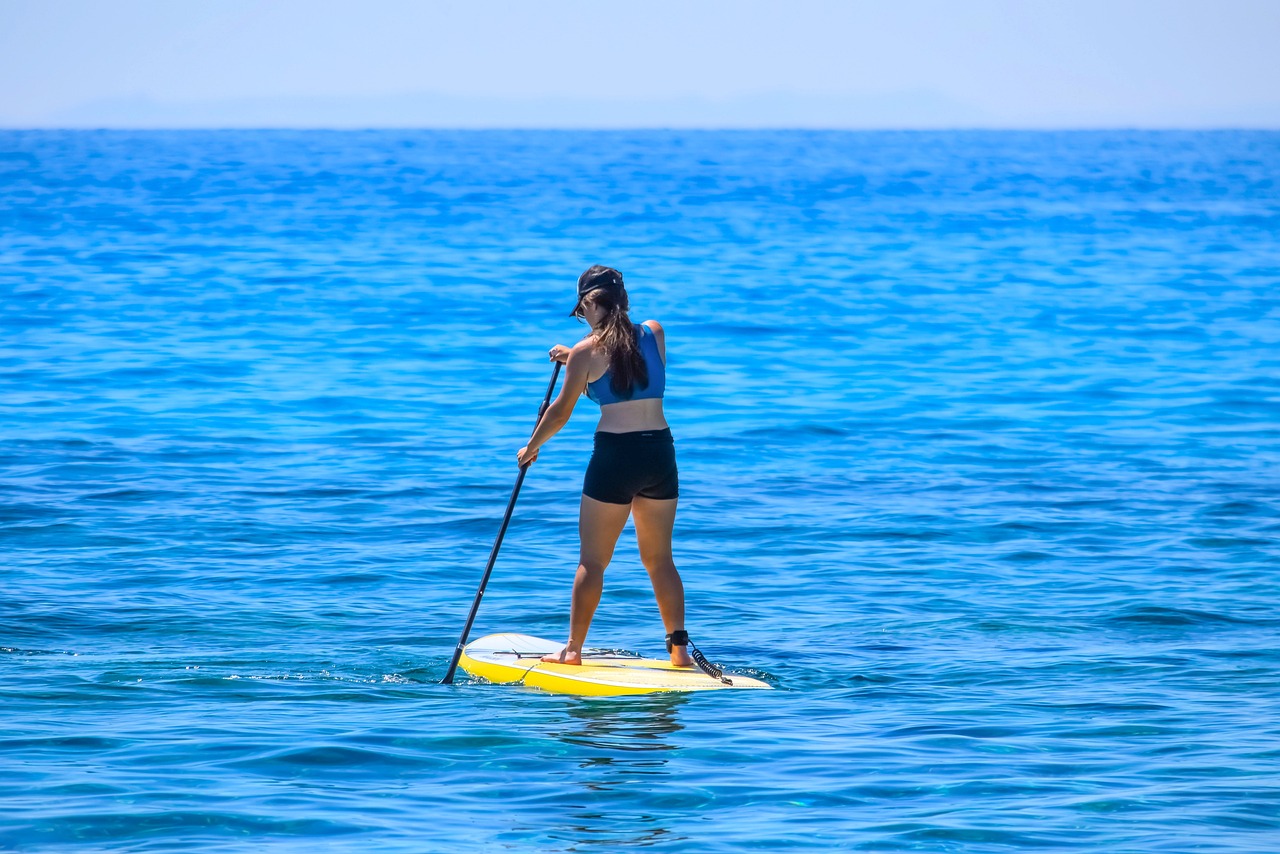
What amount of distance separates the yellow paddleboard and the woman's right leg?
139 mm

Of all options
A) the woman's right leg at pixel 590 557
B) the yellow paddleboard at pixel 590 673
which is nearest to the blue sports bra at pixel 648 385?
the woman's right leg at pixel 590 557

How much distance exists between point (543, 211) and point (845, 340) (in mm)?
33035

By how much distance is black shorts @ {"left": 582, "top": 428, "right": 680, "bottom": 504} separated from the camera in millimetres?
7453

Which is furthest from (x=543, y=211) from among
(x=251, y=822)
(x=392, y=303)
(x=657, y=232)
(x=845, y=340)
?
(x=251, y=822)

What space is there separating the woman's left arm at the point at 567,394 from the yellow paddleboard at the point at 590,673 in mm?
1112

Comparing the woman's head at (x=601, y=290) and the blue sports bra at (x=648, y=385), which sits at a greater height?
the woman's head at (x=601, y=290)

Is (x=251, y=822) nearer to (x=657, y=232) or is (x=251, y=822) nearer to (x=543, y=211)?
(x=657, y=232)

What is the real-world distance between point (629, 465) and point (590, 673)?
3.50ft

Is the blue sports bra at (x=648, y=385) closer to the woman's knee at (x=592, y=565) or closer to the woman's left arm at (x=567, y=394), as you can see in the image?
the woman's left arm at (x=567, y=394)

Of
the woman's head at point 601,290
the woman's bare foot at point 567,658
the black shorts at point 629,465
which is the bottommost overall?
the woman's bare foot at point 567,658

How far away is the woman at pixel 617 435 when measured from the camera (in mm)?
7336

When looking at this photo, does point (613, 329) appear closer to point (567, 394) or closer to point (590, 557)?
point (567, 394)

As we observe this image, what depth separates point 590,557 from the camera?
25.2ft

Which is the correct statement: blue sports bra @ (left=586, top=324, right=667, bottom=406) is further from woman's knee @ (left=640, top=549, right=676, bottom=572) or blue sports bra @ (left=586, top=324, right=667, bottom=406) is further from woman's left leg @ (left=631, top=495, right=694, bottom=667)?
woman's knee @ (left=640, top=549, right=676, bottom=572)
